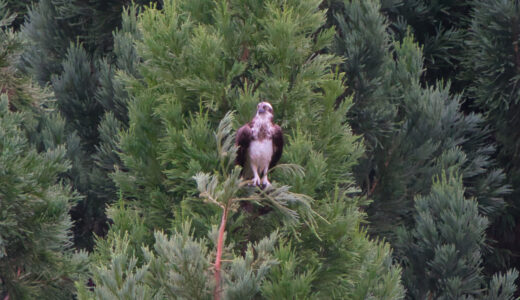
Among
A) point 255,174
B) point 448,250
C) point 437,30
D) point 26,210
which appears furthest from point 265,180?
point 437,30

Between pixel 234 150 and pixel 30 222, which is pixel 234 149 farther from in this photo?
pixel 30 222

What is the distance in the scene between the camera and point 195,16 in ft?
19.4

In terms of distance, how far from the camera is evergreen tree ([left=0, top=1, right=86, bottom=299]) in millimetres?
6426

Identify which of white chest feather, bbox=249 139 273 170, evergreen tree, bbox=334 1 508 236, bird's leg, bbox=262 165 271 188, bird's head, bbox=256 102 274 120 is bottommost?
evergreen tree, bbox=334 1 508 236

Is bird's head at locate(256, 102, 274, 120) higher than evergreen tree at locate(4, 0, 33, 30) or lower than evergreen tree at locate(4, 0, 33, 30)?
higher

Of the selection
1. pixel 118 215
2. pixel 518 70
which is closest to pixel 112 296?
pixel 118 215

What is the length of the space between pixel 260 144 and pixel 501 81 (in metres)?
6.40

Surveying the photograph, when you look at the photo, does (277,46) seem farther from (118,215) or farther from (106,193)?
(106,193)

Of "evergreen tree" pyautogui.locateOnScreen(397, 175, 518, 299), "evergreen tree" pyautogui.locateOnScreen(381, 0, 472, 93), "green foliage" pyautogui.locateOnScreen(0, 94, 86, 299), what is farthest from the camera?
"evergreen tree" pyautogui.locateOnScreen(381, 0, 472, 93)

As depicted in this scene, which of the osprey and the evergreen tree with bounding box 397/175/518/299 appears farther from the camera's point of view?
the evergreen tree with bounding box 397/175/518/299

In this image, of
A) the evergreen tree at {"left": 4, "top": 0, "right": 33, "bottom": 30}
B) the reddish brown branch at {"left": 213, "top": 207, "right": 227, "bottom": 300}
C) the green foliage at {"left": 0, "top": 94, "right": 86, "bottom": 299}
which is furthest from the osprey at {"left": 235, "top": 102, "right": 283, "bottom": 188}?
the evergreen tree at {"left": 4, "top": 0, "right": 33, "bottom": 30}

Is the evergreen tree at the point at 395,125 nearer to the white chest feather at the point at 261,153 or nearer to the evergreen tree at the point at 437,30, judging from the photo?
the evergreen tree at the point at 437,30

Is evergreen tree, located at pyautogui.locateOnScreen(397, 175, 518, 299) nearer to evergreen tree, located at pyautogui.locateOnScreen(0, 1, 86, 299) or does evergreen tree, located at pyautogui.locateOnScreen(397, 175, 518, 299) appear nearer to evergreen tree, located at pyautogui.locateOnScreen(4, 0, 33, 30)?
evergreen tree, located at pyautogui.locateOnScreen(0, 1, 86, 299)

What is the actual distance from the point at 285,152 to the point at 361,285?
3.41 feet
